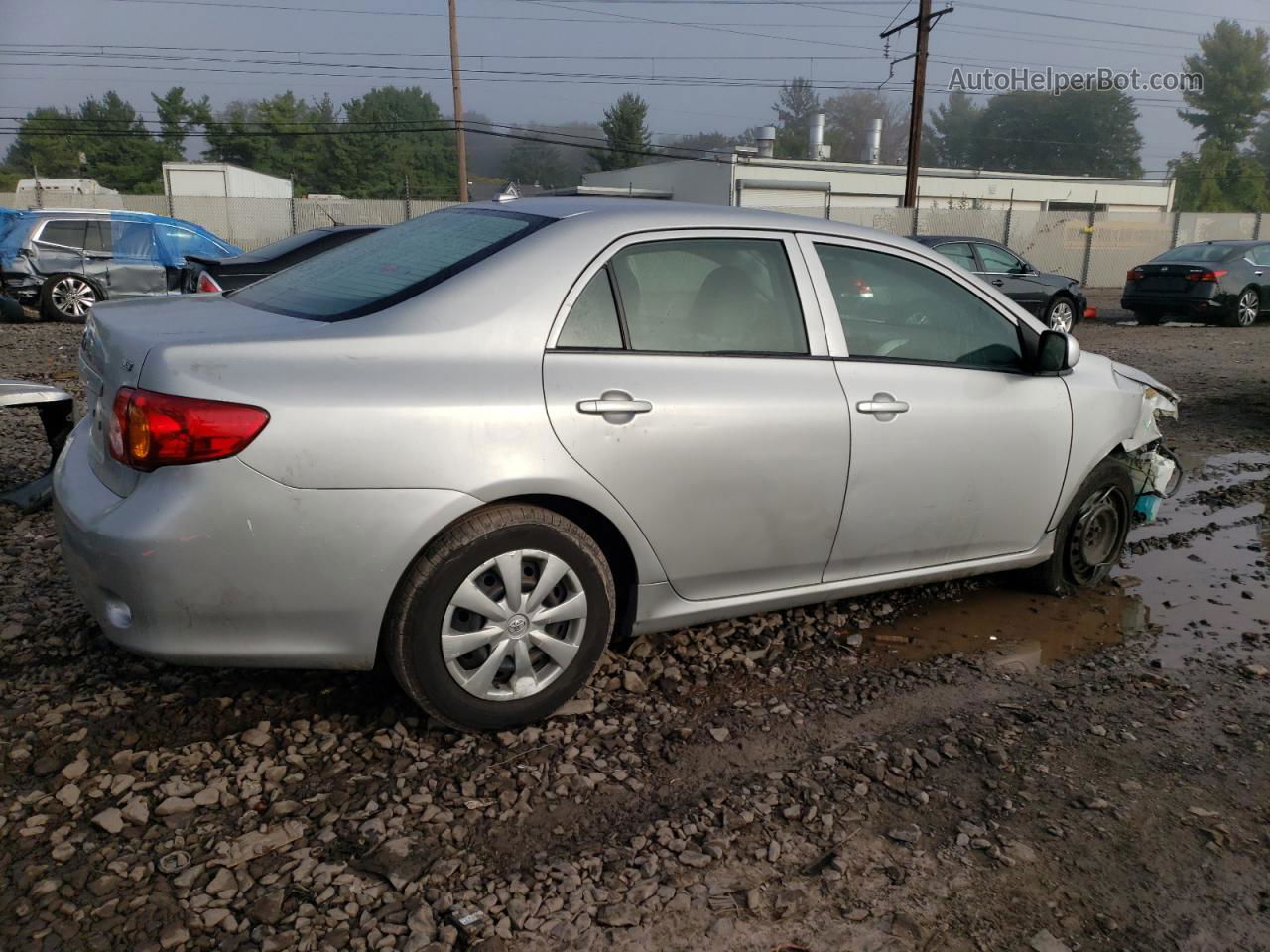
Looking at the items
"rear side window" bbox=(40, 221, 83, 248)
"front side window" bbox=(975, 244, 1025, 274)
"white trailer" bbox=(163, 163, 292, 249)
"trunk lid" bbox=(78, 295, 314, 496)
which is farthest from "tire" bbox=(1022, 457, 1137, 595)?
"white trailer" bbox=(163, 163, 292, 249)

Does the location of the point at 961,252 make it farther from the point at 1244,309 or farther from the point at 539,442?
the point at 539,442

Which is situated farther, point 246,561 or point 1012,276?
point 1012,276

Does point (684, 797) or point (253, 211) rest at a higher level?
point (253, 211)

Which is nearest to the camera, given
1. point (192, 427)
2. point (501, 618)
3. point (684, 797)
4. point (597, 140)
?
point (192, 427)

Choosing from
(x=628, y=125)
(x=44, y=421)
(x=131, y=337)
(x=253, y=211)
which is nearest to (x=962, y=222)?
(x=253, y=211)

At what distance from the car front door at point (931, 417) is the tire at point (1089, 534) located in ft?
0.77

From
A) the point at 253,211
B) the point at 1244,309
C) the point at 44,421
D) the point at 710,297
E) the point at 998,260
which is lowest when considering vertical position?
the point at 1244,309

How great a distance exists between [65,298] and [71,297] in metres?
0.08

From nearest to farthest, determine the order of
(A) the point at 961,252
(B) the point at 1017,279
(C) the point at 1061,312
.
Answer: (A) the point at 961,252 < (B) the point at 1017,279 < (C) the point at 1061,312

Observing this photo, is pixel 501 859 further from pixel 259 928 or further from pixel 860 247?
pixel 860 247

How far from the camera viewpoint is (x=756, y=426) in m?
3.42

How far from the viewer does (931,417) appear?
3832mm

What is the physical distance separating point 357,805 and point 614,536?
3.60ft

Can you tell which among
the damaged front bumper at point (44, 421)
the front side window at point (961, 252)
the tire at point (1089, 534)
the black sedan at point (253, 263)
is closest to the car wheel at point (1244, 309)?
the front side window at point (961, 252)
